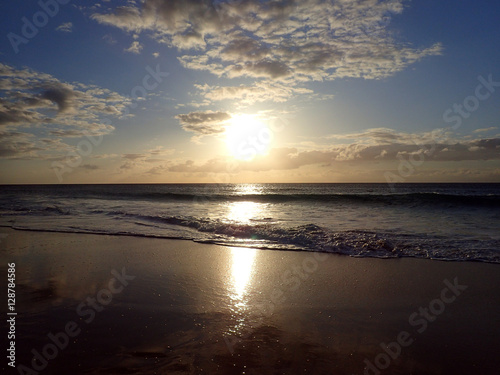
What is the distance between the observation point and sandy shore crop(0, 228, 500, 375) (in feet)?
11.9

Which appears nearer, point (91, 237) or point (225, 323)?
point (225, 323)

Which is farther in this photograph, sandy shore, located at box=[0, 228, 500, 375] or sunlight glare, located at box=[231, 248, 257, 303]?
sunlight glare, located at box=[231, 248, 257, 303]

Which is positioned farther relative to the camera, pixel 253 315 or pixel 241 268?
pixel 241 268

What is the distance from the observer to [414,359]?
375cm

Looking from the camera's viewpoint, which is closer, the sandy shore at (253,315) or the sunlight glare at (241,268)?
the sandy shore at (253,315)

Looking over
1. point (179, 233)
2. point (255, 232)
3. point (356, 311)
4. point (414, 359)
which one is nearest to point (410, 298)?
point (356, 311)

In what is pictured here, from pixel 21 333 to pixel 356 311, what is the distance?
509 cm

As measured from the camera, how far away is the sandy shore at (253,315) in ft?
11.9

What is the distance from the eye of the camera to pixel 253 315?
16.1 ft

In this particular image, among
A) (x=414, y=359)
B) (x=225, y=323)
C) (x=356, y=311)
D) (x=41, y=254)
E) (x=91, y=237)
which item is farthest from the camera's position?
(x=91, y=237)

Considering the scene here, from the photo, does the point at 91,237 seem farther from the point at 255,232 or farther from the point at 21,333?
Result: the point at 21,333

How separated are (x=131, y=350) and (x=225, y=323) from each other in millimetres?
1371

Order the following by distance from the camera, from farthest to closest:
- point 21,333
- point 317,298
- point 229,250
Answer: point 229,250 → point 317,298 → point 21,333

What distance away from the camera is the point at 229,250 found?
9.84 m
